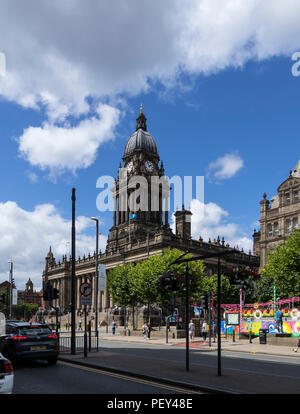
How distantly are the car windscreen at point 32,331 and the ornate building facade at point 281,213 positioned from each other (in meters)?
52.9

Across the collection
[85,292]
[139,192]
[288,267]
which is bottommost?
[85,292]

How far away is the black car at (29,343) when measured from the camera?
16766mm

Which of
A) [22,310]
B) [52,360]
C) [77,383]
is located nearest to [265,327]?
[52,360]

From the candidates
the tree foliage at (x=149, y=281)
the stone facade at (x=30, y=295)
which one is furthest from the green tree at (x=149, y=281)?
the stone facade at (x=30, y=295)

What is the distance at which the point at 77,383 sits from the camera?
42.8ft

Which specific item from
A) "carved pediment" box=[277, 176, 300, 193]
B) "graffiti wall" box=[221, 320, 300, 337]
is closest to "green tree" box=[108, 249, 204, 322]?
"graffiti wall" box=[221, 320, 300, 337]

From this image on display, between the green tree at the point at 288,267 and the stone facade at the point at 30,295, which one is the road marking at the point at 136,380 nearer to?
the green tree at the point at 288,267

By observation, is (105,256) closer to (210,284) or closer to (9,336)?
→ (210,284)

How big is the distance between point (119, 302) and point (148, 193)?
4954cm

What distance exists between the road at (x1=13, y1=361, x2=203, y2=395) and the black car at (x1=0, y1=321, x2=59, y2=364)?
0.55 metres

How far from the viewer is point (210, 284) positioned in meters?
65.5

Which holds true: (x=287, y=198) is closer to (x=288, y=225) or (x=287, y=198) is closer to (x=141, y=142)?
(x=288, y=225)

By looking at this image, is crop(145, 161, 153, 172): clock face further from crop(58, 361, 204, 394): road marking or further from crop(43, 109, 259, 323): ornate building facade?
crop(58, 361, 204, 394): road marking

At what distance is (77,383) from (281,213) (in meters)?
59.0
